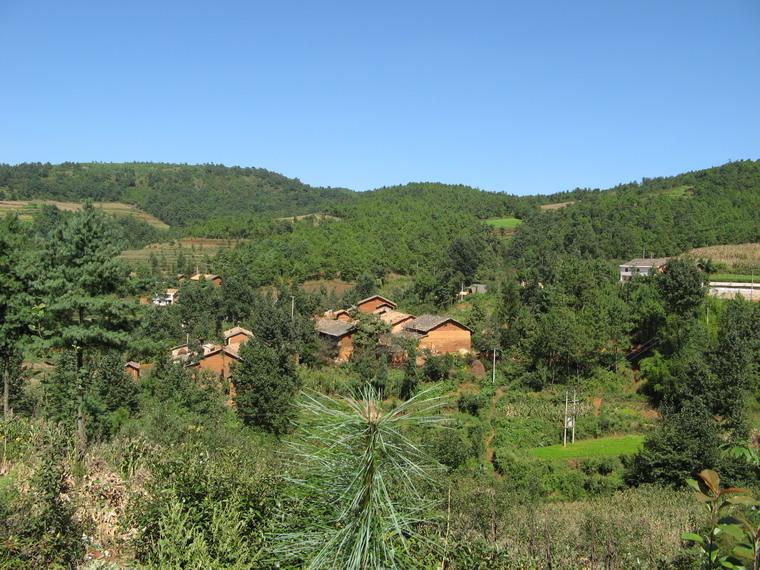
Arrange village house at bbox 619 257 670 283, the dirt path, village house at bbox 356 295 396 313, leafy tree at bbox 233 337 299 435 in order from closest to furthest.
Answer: the dirt path → leafy tree at bbox 233 337 299 435 → village house at bbox 356 295 396 313 → village house at bbox 619 257 670 283

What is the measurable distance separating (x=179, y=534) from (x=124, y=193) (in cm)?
13835

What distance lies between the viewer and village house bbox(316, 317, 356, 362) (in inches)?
1387

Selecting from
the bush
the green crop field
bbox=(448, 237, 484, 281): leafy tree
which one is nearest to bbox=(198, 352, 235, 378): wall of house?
the bush

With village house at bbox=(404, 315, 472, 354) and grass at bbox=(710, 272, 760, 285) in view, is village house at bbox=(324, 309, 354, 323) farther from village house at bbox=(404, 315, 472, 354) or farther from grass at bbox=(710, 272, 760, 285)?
grass at bbox=(710, 272, 760, 285)

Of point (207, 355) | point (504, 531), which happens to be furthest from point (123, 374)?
point (504, 531)

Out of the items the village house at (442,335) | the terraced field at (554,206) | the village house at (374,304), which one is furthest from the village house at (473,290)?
the terraced field at (554,206)

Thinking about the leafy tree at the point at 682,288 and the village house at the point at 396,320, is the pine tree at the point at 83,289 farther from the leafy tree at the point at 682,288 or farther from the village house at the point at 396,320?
the leafy tree at the point at 682,288

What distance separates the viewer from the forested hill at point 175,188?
117188 mm

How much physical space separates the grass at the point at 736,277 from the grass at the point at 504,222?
3293 centimetres

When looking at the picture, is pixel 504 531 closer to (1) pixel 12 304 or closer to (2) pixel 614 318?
(1) pixel 12 304

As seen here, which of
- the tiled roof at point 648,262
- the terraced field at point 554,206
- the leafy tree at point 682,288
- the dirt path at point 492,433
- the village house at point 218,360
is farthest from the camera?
the terraced field at point 554,206

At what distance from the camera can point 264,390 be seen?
23.8 meters

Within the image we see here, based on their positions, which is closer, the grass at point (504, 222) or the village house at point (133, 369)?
the village house at point (133, 369)

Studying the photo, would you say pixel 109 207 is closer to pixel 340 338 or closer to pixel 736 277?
pixel 340 338
